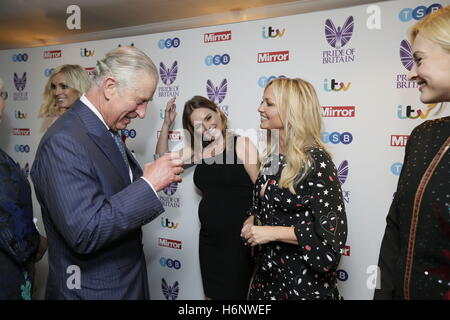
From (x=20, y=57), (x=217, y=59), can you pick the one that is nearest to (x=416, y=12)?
(x=217, y=59)

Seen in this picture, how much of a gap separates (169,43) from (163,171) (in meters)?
1.45

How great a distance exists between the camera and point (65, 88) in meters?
2.09

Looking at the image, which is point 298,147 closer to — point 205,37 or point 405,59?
point 405,59

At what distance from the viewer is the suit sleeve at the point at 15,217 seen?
1123mm

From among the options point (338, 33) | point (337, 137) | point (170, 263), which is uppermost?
point (338, 33)

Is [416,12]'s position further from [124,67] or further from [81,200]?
[81,200]

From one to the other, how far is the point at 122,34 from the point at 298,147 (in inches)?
105

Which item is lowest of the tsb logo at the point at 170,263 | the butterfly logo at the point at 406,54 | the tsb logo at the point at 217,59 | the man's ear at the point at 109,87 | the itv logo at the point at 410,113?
the tsb logo at the point at 170,263

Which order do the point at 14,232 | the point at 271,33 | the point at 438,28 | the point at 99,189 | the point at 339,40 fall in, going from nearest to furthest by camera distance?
1. the point at 438,28
2. the point at 99,189
3. the point at 14,232
4. the point at 339,40
5. the point at 271,33

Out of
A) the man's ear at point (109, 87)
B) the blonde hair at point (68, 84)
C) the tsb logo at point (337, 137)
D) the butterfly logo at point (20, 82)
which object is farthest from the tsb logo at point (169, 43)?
the butterfly logo at point (20, 82)

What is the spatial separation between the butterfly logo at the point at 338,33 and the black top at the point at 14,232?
1605 mm

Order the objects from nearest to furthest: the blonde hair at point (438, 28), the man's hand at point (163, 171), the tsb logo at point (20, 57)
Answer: the blonde hair at point (438, 28) < the man's hand at point (163, 171) < the tsb logo at point (20, 57)

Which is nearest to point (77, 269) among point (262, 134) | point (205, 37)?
point (262, 134)

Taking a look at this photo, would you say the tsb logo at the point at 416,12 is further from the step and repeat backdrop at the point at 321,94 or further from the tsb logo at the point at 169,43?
the tsb logo at the point at 169,43
